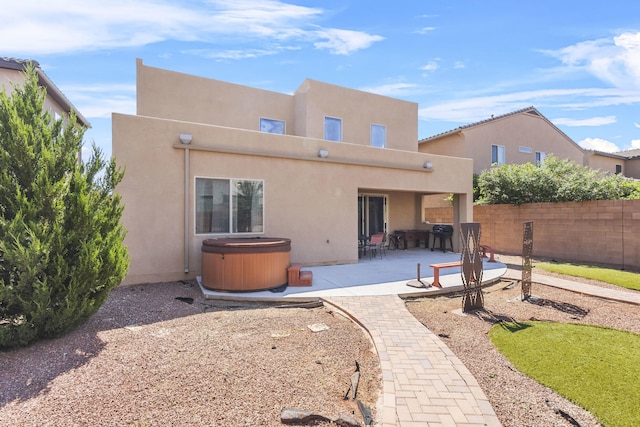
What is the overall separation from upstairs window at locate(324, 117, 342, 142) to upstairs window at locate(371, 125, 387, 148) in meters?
1.69

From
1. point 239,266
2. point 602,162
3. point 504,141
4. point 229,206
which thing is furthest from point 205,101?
point 602,162

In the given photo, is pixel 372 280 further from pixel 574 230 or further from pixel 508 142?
pixel 508 142

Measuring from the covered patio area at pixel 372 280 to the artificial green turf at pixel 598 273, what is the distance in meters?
1.97

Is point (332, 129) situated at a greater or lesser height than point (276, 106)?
lesser

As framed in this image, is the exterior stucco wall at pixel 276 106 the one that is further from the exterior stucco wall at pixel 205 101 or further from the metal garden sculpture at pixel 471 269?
the metal garden sculpture at pixel 471 269

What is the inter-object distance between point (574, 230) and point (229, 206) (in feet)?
43.4

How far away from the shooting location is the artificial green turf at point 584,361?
320 centimetres

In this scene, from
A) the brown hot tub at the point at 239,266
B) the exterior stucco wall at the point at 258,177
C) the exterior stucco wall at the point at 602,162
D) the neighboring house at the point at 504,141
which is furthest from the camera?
the exterior stucco wall at the point at 602,162

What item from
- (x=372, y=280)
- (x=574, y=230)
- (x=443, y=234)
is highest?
(x=574, y=230)

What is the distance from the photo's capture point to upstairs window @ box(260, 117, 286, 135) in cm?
1295

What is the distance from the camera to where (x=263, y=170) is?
362 inches

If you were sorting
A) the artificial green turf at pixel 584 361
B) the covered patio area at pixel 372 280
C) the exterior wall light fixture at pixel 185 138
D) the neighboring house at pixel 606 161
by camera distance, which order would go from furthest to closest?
the neighboring house at pixel 606 161 → the exterior wall light fixture at pixel 185 138 → the covered patio area at pixel 372 280 → the artificial green turf at pixel 584 361

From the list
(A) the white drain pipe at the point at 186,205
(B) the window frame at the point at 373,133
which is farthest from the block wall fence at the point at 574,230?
(A) the white drain pipe at the point at 186,205

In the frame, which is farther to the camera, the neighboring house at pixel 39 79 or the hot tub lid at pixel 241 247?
the neighboring house at pixel 39 79
